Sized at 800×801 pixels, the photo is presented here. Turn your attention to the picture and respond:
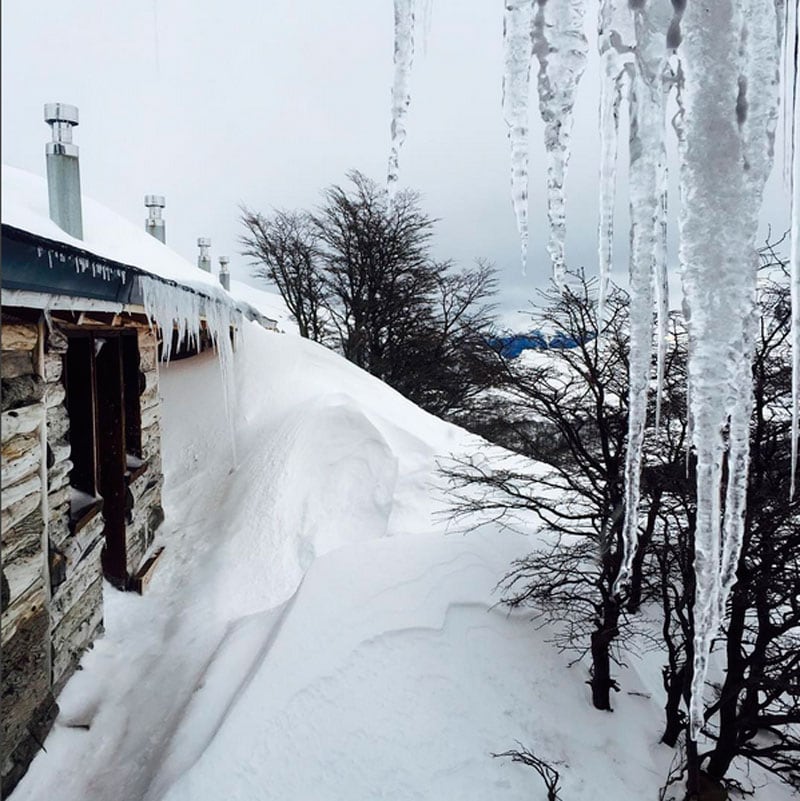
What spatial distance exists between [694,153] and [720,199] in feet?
0.42

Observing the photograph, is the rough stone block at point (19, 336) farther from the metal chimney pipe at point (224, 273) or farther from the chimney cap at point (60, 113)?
the metal chimney pipe at point (224, 273)

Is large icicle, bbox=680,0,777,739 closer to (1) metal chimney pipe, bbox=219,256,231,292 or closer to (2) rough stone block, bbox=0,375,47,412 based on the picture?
(2) rough stone block, bbox=0,375,47,412

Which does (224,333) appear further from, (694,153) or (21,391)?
(694,153)

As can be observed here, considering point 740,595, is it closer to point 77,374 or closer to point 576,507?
point 576,507

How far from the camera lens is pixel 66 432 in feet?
12.7

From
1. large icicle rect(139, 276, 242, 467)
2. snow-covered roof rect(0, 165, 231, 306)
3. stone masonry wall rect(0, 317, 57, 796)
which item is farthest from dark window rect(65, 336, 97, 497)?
stone masonry wall rect(0, 317, 57, 796)

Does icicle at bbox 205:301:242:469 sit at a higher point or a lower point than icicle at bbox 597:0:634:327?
lower

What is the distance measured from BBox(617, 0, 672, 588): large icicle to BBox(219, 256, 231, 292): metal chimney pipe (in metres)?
13.6

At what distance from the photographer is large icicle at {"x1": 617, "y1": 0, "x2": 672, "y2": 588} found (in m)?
1.20

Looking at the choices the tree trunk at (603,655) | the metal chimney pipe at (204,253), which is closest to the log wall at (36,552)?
the tree trunk at (603,655)

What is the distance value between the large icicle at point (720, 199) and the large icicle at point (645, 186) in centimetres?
8

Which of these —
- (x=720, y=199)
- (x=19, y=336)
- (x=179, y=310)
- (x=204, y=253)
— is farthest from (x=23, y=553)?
(x=204, y=253)

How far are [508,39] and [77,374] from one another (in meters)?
4.32

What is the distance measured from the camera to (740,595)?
155 inches
